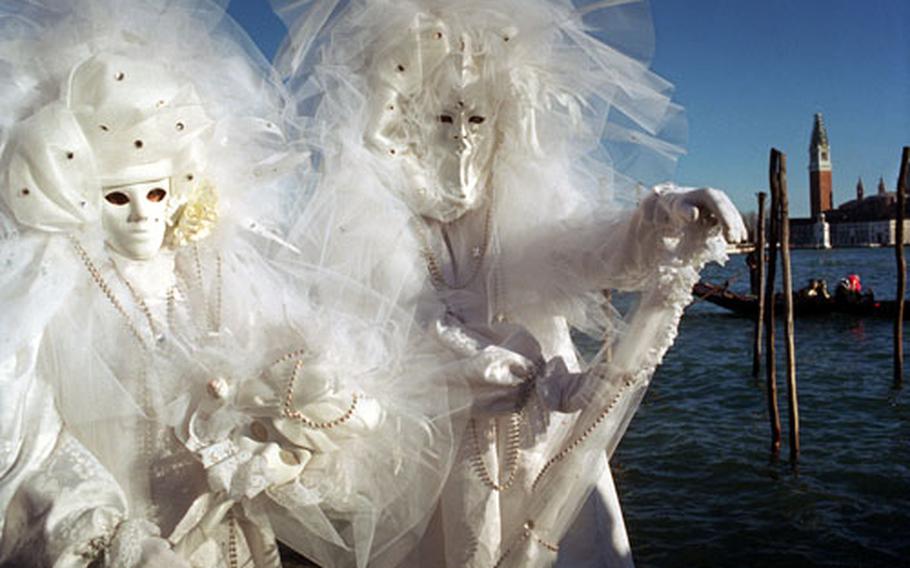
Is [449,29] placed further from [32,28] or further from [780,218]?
[780,218]

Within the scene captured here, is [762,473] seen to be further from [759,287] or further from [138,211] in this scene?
[138,211]

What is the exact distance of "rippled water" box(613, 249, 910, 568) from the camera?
5.36m

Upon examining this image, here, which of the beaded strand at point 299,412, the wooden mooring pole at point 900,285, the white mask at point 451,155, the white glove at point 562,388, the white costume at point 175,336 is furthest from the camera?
the wooden mooring pole at point 900,285

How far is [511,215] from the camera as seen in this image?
231cm

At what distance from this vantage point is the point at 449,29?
7.39ft

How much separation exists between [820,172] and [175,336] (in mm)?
89557

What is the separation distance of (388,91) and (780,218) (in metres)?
8.30

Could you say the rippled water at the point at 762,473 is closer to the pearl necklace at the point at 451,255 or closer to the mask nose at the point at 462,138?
the pearl necklace at the point at 451,255

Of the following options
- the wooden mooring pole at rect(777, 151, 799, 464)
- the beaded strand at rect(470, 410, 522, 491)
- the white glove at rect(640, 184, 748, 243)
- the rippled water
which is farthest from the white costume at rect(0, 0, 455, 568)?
the wooden mooring pole at rect(777, 151, 799, 464)

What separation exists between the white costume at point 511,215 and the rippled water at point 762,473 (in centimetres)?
321

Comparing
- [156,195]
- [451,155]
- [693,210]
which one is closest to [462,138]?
[451,155]

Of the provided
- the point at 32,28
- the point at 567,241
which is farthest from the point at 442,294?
the point at 32,28

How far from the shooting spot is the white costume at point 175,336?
157cm

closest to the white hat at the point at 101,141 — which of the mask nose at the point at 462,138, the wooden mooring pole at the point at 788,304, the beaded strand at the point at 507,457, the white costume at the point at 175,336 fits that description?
the white costume at the point at 175,336
